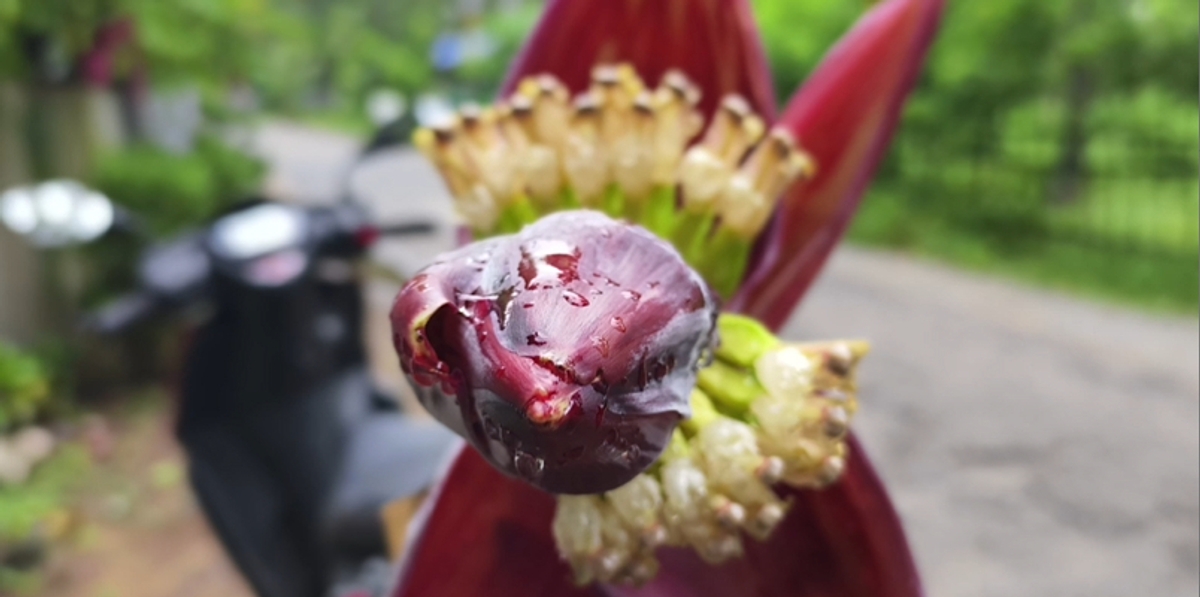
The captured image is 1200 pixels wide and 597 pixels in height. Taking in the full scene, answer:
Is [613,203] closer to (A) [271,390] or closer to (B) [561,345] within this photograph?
(B) [561,345]

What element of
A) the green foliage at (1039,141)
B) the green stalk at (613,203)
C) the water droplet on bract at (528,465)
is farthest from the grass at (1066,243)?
the water droplet on bract at (528,465)

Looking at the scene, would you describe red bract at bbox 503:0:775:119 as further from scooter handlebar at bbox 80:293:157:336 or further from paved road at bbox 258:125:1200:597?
scooter handlebar at bbox 80:293:157:336

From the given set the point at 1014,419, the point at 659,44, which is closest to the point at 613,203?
the point at 659,44

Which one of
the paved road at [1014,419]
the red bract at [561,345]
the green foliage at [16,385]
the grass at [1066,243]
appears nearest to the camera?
the red bract at [561,345]

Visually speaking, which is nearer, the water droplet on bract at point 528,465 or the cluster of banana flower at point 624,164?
the water droplet on bract at point 528,465

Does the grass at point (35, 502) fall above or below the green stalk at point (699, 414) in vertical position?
below

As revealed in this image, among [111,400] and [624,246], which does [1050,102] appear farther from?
[624,246]

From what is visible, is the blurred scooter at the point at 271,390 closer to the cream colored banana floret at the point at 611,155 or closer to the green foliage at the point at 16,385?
the cream colored banana floret at the point at 611,155

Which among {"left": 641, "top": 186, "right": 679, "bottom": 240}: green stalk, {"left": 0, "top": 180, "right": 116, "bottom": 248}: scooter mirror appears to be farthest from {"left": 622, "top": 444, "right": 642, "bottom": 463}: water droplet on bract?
{"left": 0, "top": 180, "right": 116, "bottom": 248}: scooter mirror
